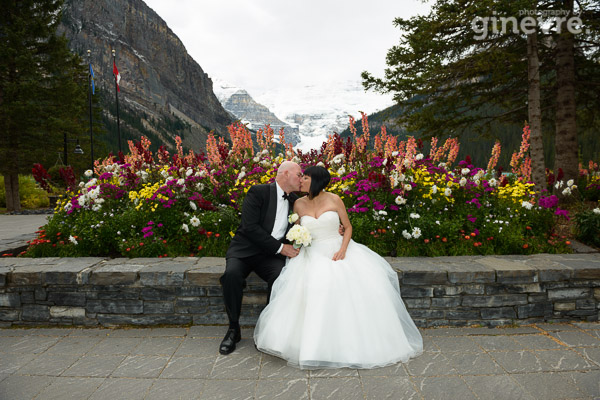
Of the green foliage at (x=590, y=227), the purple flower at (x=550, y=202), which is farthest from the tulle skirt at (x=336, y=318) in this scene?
the green foliage at (x=590, y=227)

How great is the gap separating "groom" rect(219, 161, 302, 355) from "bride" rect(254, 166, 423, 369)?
257 mm

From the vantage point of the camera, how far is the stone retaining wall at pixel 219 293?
348cm

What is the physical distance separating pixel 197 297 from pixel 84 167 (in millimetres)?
24671

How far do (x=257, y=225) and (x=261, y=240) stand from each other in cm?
17

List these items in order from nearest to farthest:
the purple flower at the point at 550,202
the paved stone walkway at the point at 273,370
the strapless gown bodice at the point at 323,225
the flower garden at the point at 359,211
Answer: the paved stone walkway at the point at 273,370 < the strapless gown bodice at the point at 323,225 < the flower garden at the point at 359,211 < the purple flower at the point at 550,202

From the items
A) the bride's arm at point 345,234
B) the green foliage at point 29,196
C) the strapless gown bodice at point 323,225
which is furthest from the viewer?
the green foliage at point 29,196

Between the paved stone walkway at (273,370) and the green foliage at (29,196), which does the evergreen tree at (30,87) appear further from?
the paved stone walkway at (273,370)

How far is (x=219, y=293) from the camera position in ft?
11.6

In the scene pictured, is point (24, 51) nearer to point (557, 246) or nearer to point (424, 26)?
point (424, 26)

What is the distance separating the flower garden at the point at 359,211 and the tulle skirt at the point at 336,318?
132 cm

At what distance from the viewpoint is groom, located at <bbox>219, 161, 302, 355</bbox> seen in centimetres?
318

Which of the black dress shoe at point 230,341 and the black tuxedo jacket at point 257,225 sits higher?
the black tuxedo jacket at point 257,225

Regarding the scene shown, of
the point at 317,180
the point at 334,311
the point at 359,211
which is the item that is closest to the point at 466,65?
the point at 359,211

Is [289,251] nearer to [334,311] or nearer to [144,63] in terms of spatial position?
[334,311]
